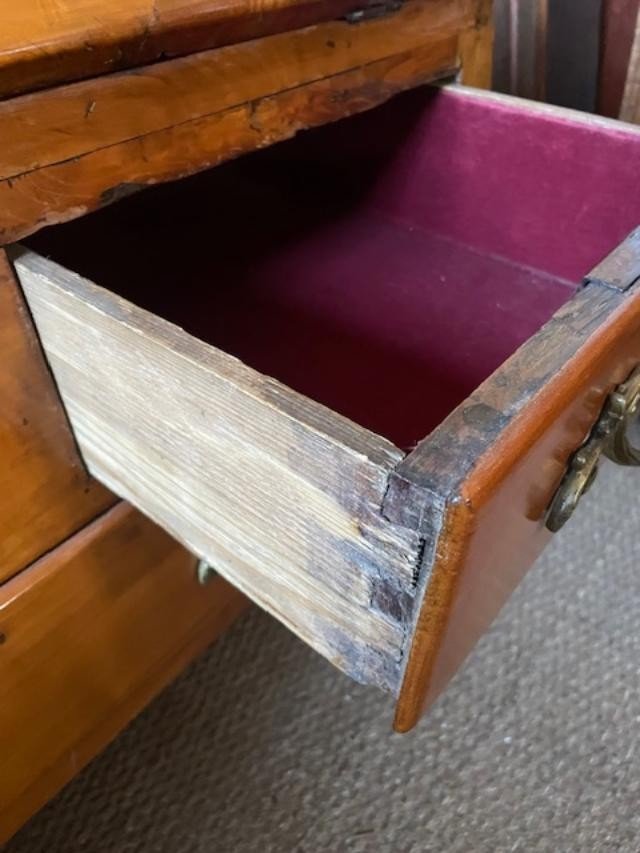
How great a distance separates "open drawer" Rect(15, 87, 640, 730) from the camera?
34 centimetres

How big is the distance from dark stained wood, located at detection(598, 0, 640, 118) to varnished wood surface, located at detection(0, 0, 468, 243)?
1.04 feet

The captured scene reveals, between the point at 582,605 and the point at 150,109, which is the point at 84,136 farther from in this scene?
the point at 582,605

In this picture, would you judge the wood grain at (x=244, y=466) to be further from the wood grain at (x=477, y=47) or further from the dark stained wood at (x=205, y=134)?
the wood grain at (x=477, y=47)

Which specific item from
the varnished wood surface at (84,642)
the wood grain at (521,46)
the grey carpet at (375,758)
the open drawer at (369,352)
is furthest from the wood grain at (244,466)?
the wood grain at (521,46)

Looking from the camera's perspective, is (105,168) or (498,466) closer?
(498,466)

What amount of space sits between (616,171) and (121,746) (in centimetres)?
66

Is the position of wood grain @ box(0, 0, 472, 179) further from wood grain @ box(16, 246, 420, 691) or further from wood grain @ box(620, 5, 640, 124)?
wood grain @ box(620, 5, 640, 124)

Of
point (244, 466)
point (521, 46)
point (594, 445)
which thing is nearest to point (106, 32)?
point (244, 466)

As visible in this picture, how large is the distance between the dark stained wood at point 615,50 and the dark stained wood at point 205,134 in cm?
30

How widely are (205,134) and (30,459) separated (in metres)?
0.24

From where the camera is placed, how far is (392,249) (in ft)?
2.48

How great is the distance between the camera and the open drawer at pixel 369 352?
0.34 metres

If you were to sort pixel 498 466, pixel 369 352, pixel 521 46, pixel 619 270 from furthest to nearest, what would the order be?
pixel 521 46
pixel 369 352
pixel 619 270
pixel 498 466

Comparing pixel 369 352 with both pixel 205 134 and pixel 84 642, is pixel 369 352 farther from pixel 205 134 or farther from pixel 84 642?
pixel 84 642
